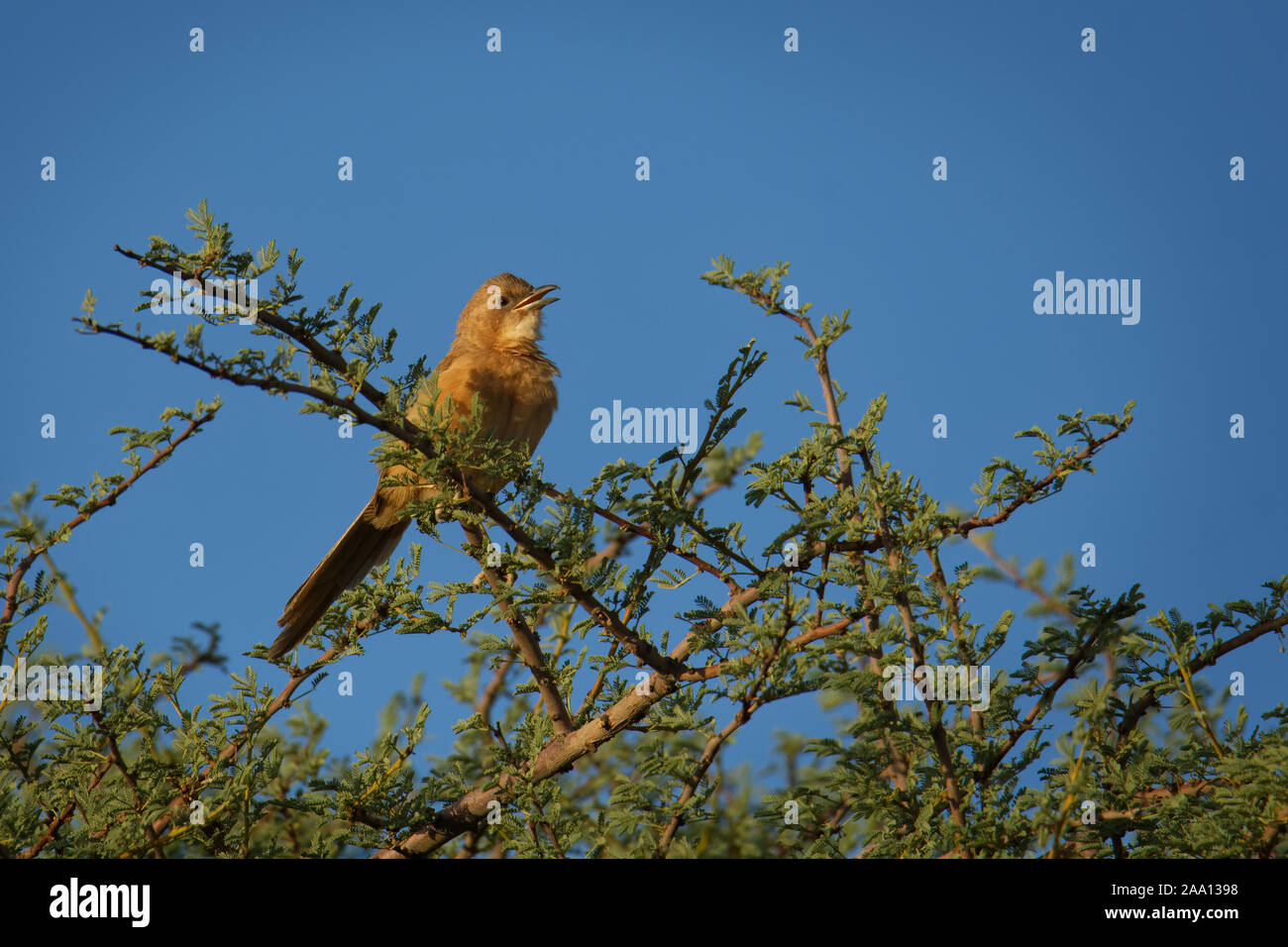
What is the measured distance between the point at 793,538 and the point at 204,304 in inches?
73.0

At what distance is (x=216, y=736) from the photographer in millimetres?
3916

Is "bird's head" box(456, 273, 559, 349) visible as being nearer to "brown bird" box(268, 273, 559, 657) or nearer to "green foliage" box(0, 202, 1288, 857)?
"brown bird" box(268, 273, 559, 657)

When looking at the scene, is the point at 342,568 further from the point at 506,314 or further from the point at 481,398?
the point at 506,314

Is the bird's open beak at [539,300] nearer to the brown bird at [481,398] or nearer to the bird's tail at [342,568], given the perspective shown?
the brown bird at [481,398]

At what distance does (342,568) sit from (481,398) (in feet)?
3.60

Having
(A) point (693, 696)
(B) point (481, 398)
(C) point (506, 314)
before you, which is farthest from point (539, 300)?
(A) point (693, 696)

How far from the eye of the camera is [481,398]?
5566mm

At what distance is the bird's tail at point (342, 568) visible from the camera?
17.4 feet

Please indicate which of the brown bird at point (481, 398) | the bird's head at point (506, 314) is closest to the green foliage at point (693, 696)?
the brown bird at point (481, 398)

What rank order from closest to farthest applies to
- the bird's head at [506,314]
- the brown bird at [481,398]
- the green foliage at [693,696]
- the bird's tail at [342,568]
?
the green foliage at [693,696] → the bird's tail at [342,568] → the brown bird at [481,398] → the bird's head at [506,314]
